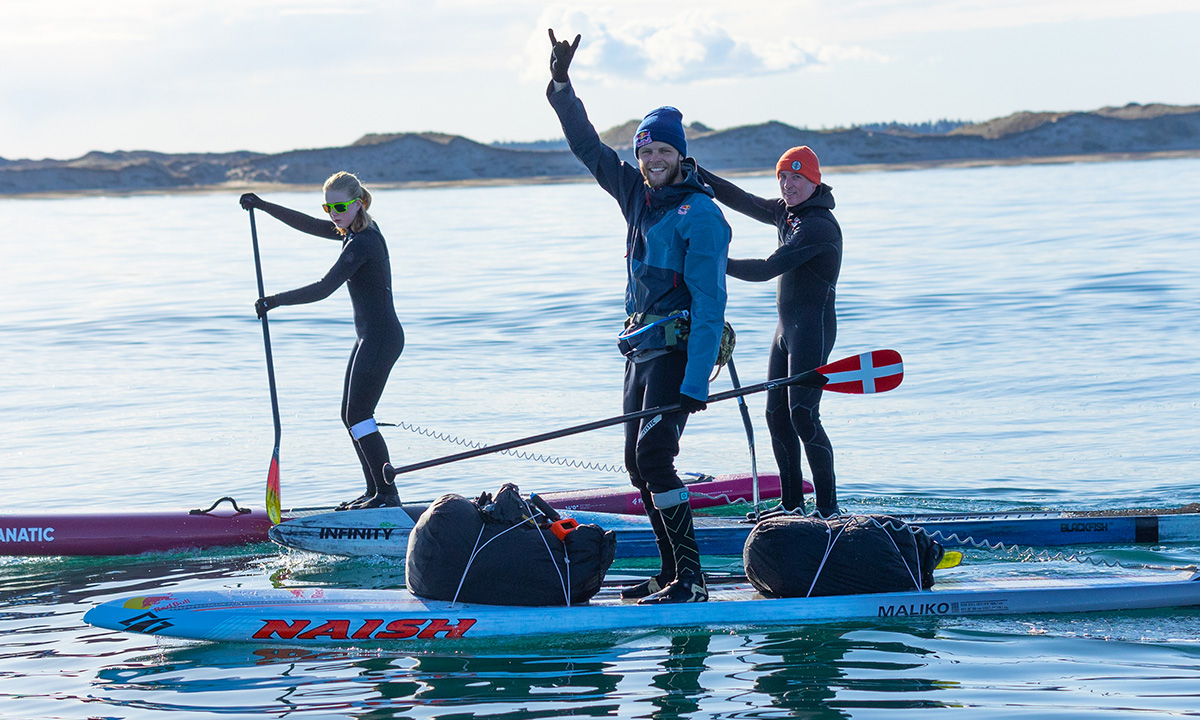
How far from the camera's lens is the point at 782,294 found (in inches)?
277

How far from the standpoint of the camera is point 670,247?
5.25 meters

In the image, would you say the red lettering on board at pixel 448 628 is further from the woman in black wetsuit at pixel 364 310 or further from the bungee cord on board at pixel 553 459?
the bungee cord on board at pixel 553 459

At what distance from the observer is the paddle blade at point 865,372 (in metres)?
6.09

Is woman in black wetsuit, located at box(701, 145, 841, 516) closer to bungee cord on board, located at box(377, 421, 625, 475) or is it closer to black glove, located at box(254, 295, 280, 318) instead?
bungee cord on board, located at box(377, 421, 625, 475)

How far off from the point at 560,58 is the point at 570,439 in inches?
236

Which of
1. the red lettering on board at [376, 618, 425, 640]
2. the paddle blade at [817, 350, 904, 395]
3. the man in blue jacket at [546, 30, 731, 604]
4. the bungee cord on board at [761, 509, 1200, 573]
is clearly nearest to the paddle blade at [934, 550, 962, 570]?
the bungee cord on board at [761, 509, 1200, 573]

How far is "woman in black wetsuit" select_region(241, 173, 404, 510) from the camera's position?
732cm

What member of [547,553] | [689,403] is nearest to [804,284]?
[689,403]

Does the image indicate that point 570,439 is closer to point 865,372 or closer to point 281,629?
point 865,372

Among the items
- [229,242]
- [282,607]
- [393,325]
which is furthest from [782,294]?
[229,242]

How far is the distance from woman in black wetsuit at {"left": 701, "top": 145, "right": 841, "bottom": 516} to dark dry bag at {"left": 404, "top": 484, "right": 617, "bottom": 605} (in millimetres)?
1869

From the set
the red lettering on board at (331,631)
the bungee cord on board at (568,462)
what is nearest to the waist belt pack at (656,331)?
the red lettering on board at (331,631)

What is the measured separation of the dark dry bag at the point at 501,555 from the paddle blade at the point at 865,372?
1430 mm

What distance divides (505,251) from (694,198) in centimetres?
2791
